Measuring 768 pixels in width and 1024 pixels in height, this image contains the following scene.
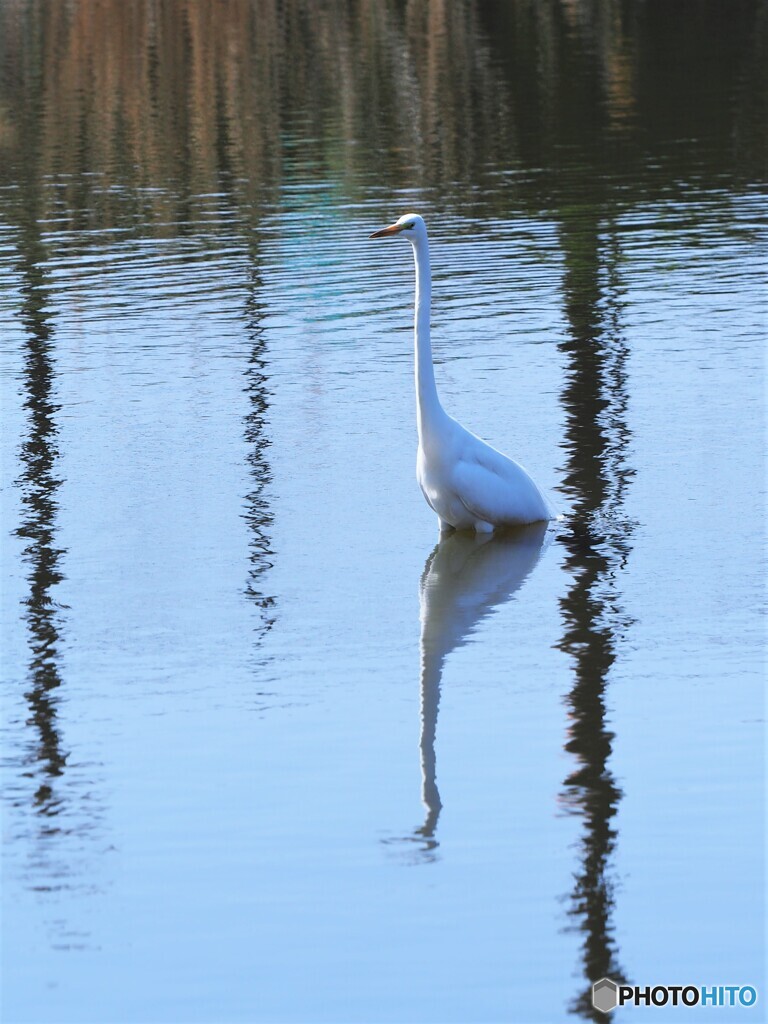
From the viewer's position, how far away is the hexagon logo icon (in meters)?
6.00

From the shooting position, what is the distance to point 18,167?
27.6 meters

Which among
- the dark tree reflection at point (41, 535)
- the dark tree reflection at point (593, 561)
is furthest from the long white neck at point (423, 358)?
the dark tree reflection at point (41, 535)

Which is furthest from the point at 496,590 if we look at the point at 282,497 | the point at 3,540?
the point at 3,540

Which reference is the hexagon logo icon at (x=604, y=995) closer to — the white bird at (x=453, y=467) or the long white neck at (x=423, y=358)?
the white bird at (x=453, y=467)

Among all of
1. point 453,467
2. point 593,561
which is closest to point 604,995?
point 593,561

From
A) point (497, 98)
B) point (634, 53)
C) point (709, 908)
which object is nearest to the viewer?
point (709, 908)

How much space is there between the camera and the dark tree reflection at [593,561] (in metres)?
6.68

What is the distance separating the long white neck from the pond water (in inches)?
30.8

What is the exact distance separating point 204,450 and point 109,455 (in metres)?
0.66

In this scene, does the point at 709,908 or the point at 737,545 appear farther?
the point at 737,545

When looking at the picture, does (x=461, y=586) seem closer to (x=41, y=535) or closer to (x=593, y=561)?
(x=593, y=561)

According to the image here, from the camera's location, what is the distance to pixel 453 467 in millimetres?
10453

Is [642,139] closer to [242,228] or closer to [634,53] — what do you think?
[242,228]

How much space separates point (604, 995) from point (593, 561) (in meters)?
4.51
